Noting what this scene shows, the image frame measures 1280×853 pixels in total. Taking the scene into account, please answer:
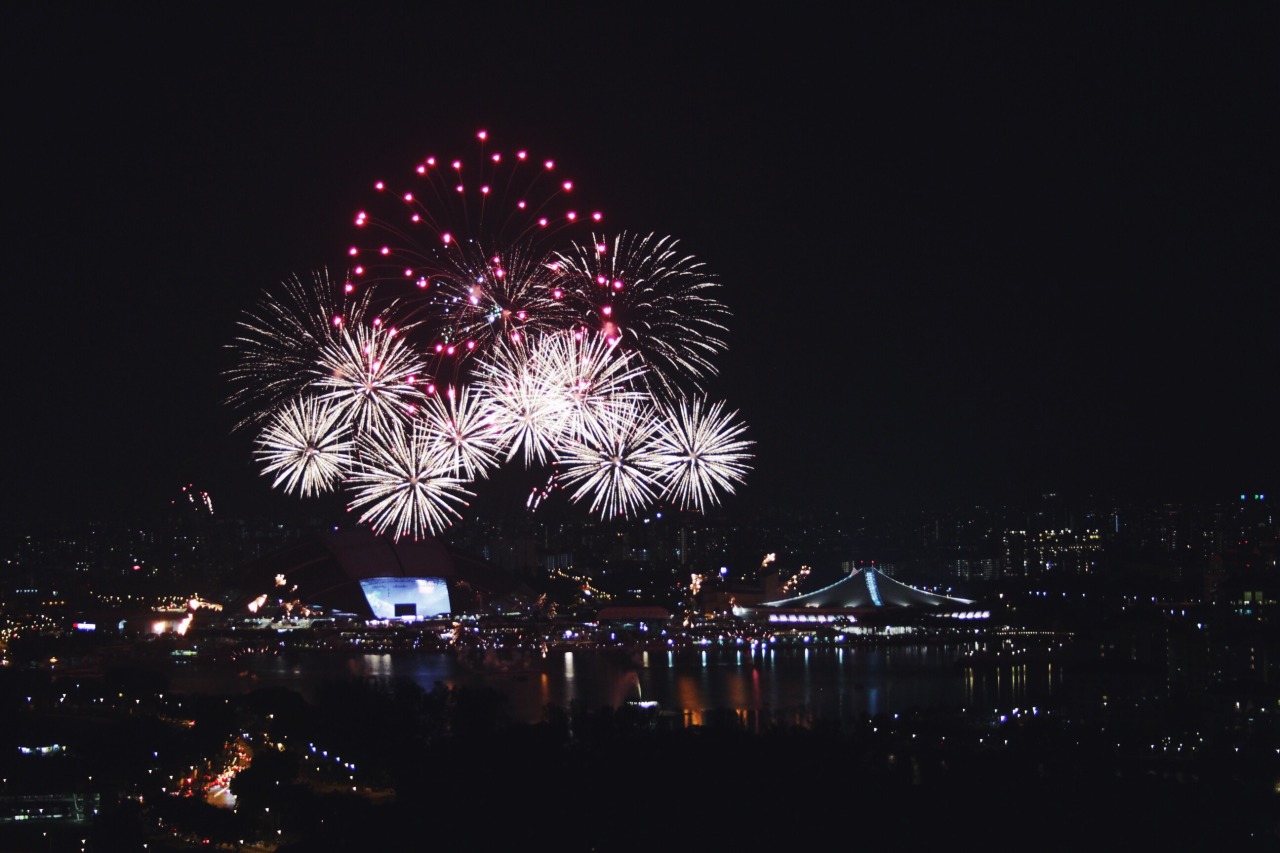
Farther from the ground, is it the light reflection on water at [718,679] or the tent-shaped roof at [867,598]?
→ the tent-shaped roof at [867,598]

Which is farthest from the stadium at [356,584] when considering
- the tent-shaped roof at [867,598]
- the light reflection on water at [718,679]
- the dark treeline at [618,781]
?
the dark treeline at [618,781]

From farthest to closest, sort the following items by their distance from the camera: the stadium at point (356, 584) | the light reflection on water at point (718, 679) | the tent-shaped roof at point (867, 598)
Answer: the tent-shaped roof at point (867, 598) → the stadium at point (356, 584) → the light reflection on water at point (718, 679)

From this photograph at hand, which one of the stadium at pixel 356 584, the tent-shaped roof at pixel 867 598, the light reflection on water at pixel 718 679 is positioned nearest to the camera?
the light reflection on water at pixel 718 679

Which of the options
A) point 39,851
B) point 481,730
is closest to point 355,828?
point 39,851

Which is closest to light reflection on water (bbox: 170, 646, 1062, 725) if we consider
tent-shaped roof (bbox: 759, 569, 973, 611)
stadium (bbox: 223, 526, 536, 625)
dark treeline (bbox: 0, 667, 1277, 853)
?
dark treeline (bbox: 0, 667, 1277, 853)

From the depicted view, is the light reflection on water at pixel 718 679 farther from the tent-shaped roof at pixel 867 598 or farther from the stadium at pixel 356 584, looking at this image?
the tent-shaped roof at pixel 867 598
